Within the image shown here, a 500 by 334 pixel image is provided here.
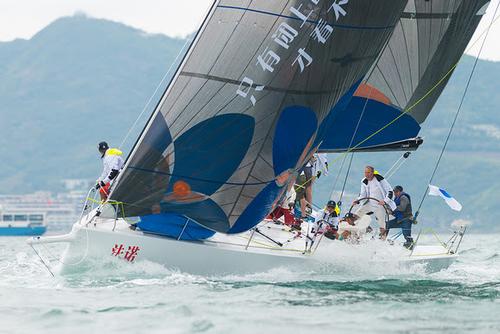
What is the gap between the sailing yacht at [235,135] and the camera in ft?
38.1

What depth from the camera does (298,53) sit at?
11867 mm

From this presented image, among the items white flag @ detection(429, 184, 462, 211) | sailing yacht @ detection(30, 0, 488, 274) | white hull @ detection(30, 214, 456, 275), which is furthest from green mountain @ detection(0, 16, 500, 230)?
white hull @ detection(30, 214, 456, 275)

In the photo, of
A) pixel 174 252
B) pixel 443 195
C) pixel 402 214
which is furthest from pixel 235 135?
pixel 443 195

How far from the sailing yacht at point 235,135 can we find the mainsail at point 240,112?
11 millimetres

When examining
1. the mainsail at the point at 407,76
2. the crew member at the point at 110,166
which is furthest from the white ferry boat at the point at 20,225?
the crew member at the point at 110,166

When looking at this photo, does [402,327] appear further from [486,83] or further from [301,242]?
[486,83]

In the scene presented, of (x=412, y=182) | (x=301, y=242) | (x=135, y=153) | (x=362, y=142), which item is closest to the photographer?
(x=135, y=153)

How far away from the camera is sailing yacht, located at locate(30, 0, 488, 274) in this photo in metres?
11.6

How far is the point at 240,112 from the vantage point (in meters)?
11.7

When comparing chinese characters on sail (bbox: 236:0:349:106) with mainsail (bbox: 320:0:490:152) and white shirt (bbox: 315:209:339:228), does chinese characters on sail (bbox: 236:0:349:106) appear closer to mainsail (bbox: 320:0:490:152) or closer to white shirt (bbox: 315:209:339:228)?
white shirt (bbox: 315:209:339:228)

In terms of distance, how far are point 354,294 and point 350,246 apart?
84.8 inches

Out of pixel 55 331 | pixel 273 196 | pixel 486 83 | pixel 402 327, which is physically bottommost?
pixel 55 331

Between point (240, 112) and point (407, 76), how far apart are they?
4390 mm

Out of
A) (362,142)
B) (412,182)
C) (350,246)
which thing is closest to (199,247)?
(350,246)
